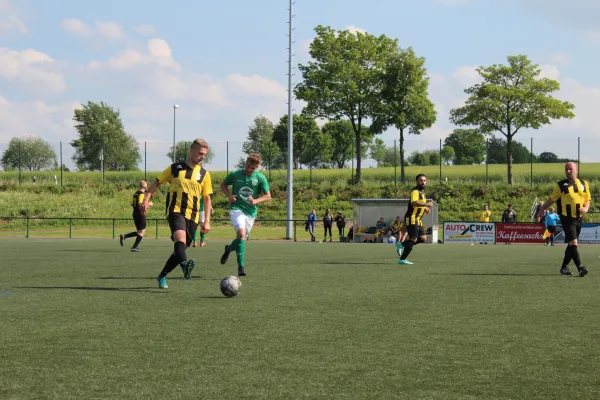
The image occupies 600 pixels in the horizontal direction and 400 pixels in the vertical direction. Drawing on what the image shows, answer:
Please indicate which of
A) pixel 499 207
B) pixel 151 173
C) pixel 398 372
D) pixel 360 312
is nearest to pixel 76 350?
pixel 398 372

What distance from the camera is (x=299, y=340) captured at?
6.23m

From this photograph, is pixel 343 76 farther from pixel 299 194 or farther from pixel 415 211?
pixel 415 211

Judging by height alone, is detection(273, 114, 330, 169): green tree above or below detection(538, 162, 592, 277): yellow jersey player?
above

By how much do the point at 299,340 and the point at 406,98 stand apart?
54.3 metres

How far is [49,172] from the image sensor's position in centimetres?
7069

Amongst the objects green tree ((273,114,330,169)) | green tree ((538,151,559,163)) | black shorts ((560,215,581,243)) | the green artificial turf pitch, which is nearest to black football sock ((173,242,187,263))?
the green artificial turf pitch

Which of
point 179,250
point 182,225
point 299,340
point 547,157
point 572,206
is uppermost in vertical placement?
point 547,157

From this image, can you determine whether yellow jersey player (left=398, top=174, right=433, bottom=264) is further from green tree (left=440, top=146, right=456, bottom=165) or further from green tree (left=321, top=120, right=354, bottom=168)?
green tree (left=440, top=146, right=456, bottom=165)

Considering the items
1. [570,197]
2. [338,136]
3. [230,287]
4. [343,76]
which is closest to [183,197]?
[230,287]

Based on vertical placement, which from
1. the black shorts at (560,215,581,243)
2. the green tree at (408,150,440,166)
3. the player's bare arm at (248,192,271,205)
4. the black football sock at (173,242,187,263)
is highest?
the green tree at (408,150,440,166)

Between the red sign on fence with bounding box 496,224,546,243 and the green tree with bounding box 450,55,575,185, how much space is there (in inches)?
960

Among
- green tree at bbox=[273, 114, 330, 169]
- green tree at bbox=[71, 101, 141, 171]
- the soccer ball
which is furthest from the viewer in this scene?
green tree at bbox=[273, 114, 330, 169]

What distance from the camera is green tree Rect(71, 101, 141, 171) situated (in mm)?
91250

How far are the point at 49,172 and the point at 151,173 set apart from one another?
10137 mm
